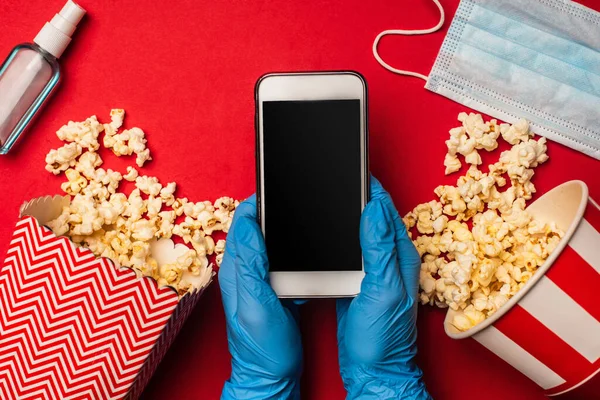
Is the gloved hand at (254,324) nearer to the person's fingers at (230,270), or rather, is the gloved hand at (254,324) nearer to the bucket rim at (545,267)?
the person's fingers at (230,270)

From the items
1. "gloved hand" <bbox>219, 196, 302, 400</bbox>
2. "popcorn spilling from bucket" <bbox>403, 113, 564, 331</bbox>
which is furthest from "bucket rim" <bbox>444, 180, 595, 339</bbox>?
"gloved hand" <bbox>219, 196, 302, 400</bbox>

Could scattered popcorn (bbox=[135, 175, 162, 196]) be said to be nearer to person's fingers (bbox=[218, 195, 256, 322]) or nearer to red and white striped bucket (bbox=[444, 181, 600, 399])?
person's fingers (bbox=[218, 195, 256, 322])

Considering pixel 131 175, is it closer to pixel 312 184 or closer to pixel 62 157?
pixel 62 157

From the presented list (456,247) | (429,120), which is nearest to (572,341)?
(456,247)

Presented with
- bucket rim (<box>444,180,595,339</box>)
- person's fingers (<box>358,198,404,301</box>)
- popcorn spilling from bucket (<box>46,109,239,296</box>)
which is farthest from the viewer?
popcorn spilling from bucket (<box>46,109,239,296</box>)

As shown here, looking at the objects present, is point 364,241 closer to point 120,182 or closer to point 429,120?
point 429,120

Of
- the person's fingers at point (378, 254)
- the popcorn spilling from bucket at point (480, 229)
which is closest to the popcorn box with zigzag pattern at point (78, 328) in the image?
the person's fingers at point (378, 254)
